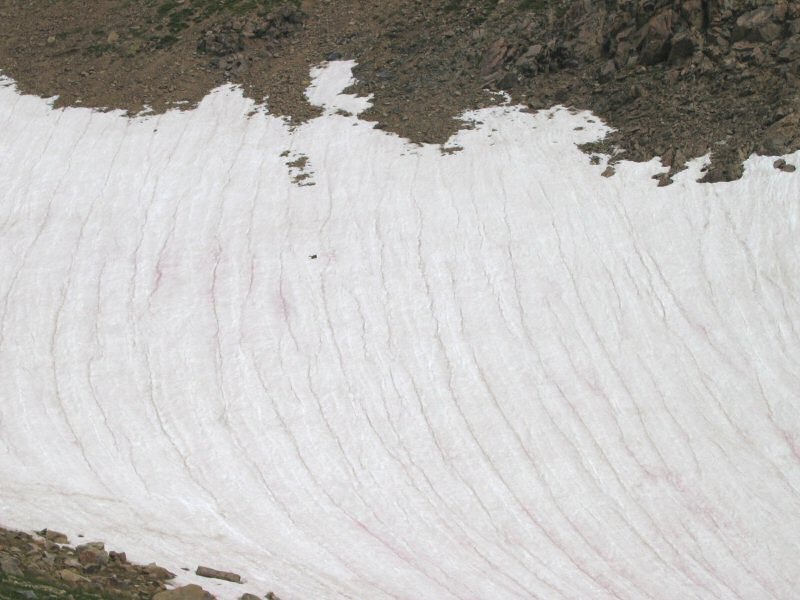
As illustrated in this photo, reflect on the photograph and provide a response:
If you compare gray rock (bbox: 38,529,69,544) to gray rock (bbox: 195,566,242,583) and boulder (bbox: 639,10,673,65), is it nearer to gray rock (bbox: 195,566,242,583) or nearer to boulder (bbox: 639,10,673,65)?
gray rock (bbox: 195,566,242,583)

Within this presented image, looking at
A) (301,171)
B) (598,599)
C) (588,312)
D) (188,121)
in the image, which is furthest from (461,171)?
(598,599)

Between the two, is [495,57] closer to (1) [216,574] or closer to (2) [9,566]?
(1) [216,574]

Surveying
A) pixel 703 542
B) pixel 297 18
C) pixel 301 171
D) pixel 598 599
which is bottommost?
pixel 598 599

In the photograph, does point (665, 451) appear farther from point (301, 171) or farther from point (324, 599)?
point (301, 171)

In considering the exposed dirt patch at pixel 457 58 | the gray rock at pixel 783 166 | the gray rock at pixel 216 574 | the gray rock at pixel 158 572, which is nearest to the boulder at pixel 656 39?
the exposed dirt patch at pixel 457 58

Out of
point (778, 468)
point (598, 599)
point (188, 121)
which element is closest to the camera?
point (598, 599)

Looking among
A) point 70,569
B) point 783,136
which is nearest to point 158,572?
point 70,569
